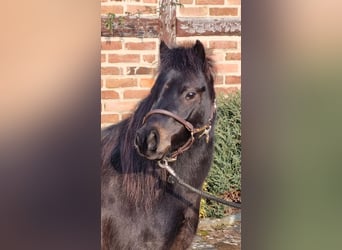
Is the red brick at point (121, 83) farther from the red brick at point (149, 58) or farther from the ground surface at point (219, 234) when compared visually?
the ground surface at point (219, 234)

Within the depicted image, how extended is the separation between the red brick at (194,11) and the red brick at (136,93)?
436 mm

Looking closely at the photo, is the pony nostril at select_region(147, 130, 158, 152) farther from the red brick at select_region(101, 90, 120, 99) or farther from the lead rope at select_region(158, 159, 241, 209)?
the red brick at select_region(101, 90, 120, 99)

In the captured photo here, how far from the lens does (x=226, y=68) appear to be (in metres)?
2.89

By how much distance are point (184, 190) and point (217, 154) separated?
9.8 inches

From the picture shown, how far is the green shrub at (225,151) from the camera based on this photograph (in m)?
2.91

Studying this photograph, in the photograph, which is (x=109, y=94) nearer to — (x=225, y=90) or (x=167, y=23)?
(x=167, y=23)

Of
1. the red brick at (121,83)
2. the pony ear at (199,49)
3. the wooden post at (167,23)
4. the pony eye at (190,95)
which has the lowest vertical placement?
the pony eye at (190,95)

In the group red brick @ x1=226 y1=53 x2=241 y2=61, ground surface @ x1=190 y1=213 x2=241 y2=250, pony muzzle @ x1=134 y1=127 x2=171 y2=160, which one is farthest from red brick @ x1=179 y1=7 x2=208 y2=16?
ground surface @ x1=190 y1=213 x2=241 y2=250

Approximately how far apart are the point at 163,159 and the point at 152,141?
110 millimetres

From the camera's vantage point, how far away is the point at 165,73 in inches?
112
